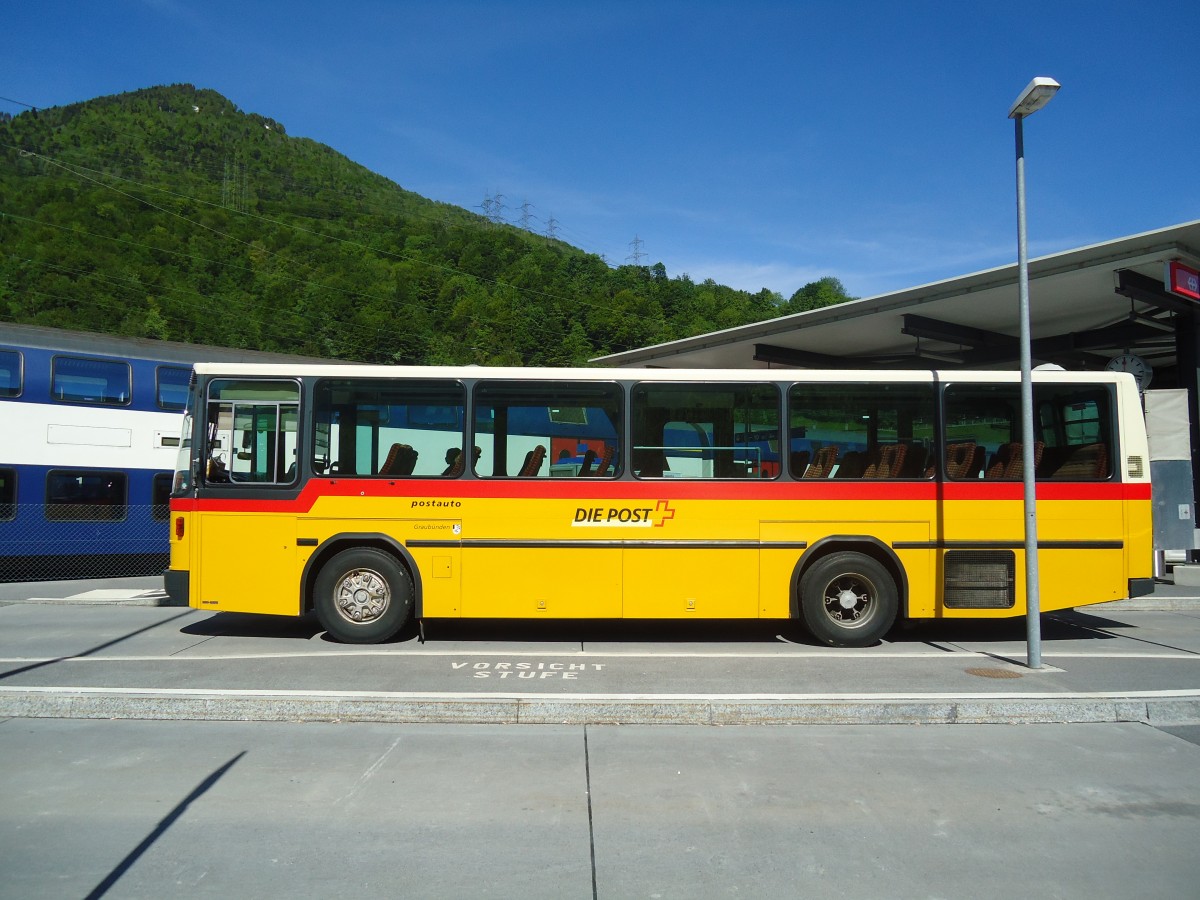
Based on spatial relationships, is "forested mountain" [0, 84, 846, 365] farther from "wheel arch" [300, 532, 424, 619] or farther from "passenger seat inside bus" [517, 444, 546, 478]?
"passenger seat inside bus" [517, 444, 546, 478]

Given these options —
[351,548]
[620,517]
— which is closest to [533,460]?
[620,517]

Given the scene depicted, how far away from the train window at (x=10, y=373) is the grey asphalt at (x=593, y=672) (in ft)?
18.6

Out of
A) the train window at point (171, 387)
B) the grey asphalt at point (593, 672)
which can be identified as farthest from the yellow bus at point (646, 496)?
the train window at point (171, 387)

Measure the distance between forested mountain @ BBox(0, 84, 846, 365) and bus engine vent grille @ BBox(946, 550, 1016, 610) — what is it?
42964mm

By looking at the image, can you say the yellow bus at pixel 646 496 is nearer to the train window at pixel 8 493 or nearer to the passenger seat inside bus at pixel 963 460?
the passenger seat inside bus at pixel 963 460

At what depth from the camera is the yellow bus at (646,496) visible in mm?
8977

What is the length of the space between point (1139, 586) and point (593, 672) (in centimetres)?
595

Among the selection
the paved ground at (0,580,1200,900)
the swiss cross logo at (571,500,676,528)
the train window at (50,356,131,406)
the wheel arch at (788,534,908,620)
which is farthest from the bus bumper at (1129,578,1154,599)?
the train window at (50,356,131,406)

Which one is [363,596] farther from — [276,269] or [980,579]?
[276,269]

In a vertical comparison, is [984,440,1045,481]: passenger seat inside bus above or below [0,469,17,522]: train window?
above

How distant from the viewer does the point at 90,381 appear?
1634 centimetres

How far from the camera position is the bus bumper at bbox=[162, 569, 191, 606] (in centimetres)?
887

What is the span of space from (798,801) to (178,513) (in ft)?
22.8

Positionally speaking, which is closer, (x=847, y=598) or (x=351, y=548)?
(x=351, y=548)
